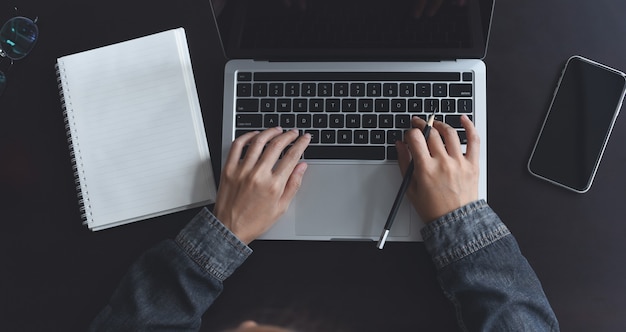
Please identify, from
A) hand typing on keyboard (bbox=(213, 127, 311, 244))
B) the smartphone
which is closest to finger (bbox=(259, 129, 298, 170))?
hand typing on keyboard (bbox=(213, 127, 311, 244))

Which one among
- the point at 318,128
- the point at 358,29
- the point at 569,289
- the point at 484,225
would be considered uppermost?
the point at 358,29

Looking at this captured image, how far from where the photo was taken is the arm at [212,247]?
81 centimetres

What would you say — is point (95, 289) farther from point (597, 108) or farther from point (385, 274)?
point (597, 108)

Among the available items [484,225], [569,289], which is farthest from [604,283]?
[484,225]

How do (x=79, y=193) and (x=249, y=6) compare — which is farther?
(x=79, y=193)

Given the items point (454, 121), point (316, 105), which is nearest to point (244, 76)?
point (316, 105)

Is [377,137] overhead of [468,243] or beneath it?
overhead

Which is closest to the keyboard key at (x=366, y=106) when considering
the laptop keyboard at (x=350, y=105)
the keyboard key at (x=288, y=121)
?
the laptop keyboard at (x=350, y=105)

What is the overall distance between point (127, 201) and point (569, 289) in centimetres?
70

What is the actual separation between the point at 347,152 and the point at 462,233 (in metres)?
0.21

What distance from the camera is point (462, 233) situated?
79 centimetres

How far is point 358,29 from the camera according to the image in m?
0.81

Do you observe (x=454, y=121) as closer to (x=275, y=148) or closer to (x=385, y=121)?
(x=385, y=121)

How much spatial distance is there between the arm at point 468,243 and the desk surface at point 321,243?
0.20 feet
